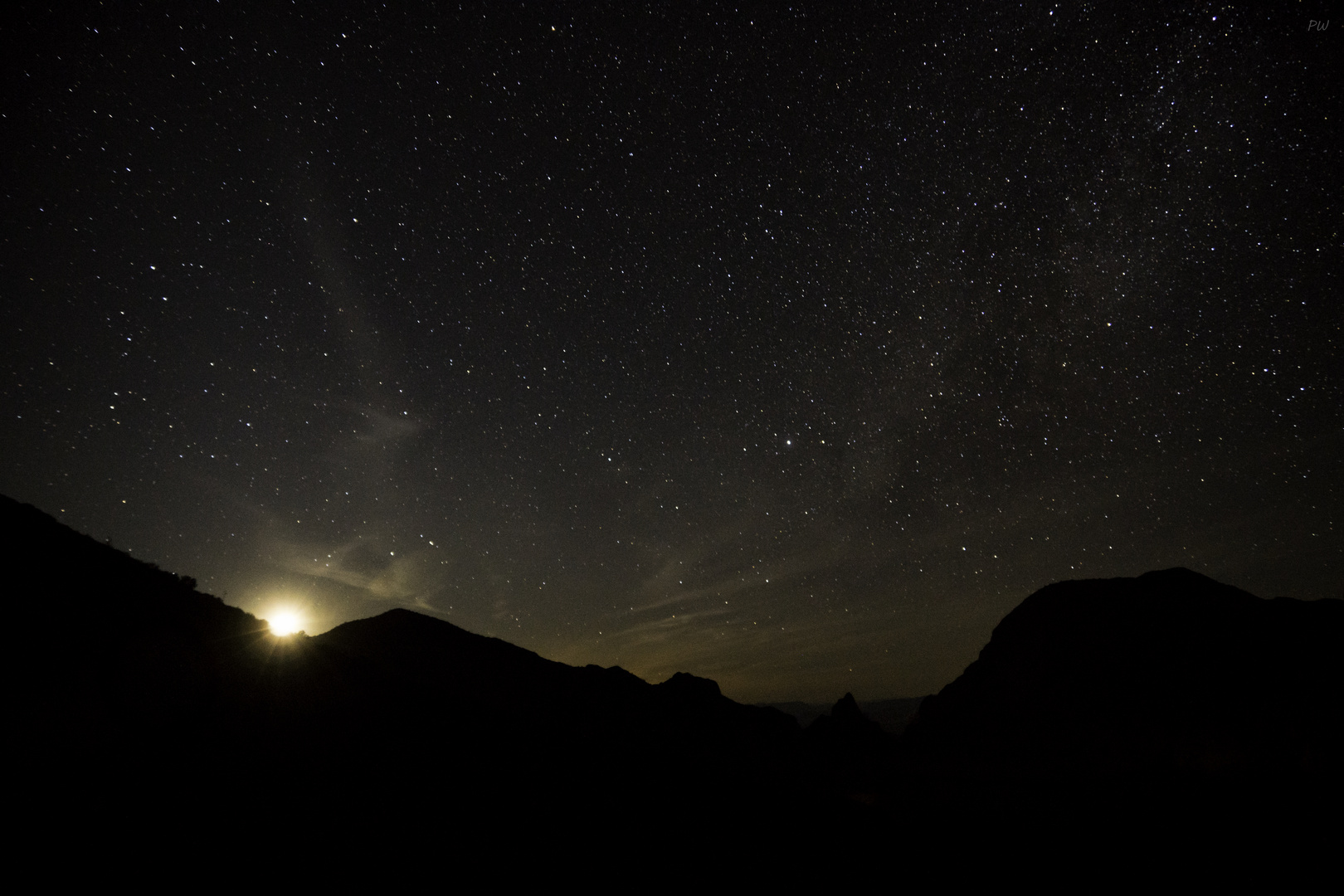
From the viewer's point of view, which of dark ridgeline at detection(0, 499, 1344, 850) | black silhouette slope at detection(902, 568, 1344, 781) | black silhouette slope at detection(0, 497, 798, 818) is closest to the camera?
black silhouette slope at detection(0, 497, 798, 818)

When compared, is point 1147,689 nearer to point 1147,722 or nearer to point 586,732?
point 1147,722

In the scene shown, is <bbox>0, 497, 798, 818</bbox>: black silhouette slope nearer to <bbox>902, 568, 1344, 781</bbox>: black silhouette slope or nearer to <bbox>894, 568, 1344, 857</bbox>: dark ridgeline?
<bbox>894, 568, 1344, 857</bbox>: dark ridgeline

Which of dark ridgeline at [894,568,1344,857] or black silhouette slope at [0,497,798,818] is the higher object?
black silhouette slope at [0,497,798,818]

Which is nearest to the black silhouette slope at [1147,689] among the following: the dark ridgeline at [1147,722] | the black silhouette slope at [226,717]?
the dark ridgeline at [1147,722]

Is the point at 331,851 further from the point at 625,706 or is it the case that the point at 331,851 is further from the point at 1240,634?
the point at 1240,634

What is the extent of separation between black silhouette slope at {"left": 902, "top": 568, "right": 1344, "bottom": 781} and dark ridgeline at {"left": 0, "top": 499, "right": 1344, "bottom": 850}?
0.16 meters

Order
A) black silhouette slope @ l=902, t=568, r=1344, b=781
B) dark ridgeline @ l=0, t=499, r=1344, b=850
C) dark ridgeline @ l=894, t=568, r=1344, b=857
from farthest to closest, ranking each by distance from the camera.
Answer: black silhouette slope @ l=902, t=568, r=1344, b=781 < dark ridgeline @ l=894, t=568, r=1344, b=857 < dark ridgeline @ l=0, t=499, r=1344, b=850

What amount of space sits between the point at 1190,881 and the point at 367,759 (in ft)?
75.5

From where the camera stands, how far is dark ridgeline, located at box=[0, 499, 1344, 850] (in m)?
8.91

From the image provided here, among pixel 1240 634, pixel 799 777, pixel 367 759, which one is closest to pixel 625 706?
pixel 799 777

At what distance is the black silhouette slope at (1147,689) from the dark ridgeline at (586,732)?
16 centimetres

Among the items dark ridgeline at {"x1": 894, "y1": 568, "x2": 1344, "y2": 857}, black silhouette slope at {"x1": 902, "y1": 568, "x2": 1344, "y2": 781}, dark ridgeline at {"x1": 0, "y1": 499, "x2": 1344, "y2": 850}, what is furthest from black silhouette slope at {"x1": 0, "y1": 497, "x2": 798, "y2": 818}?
black silhouette slope at {"x1": 902, "y1": 568, "x2": 1344, "y2": 781}

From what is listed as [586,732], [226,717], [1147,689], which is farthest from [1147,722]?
[226,717]

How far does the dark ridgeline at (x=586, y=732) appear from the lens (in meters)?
8.91
